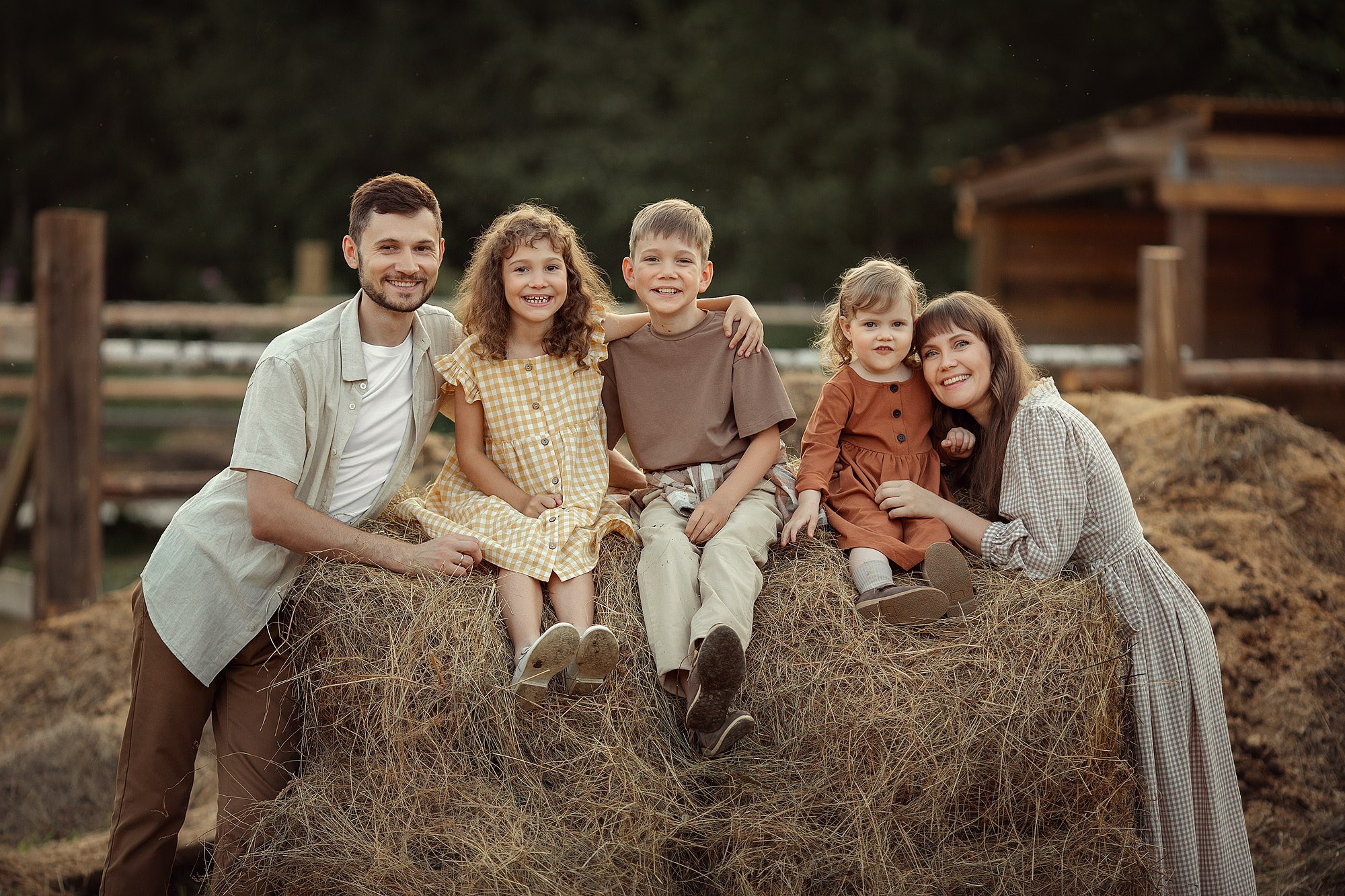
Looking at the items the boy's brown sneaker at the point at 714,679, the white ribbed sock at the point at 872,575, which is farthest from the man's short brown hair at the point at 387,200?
the white ribbed sock at the point at 872,575

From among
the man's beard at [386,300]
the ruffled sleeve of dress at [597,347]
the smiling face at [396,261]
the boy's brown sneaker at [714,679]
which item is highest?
the smiling face at [396,261]

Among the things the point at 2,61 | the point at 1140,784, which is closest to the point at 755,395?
the point at 1140,784

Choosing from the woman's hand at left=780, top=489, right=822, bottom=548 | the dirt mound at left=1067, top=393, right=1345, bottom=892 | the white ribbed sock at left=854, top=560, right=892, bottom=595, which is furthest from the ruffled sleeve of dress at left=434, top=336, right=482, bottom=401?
the dirt mound at left=1067, top=393, right=1345, bottom=892

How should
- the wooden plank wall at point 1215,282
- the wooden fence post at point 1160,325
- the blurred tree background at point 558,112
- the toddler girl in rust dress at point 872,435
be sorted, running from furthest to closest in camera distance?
the blurred tree background at point 558,112, the wooden plank wall at point 1215,282, the wooden fence post at point 1160,325, the toddler girl in rust dress at point 872,435

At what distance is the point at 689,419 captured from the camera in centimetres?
344

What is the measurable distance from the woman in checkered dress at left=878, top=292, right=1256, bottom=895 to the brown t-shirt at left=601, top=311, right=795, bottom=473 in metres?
0.48

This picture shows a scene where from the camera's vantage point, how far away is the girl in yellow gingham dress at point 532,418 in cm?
310

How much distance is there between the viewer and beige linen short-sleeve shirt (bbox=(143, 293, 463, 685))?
9.96 ft

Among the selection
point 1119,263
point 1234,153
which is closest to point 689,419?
point 1234,153

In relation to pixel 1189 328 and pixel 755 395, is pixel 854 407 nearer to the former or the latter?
pixel 755 395

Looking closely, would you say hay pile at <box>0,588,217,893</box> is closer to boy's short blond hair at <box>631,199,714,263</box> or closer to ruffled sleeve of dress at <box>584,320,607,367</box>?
ruffled sleeve of dress at <box>584,320,607,367</box>

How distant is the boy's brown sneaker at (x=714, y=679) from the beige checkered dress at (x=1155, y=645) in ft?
3.28

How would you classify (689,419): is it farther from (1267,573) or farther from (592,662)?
(1267,573)

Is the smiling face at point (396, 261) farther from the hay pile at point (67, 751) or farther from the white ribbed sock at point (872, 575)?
the hay pile at point (67, 751)
